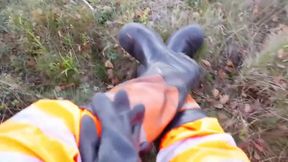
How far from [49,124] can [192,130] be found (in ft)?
1.48

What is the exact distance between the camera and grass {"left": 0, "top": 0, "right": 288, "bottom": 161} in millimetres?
1904

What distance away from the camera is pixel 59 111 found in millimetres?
1395

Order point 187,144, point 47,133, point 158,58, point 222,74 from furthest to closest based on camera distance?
1. point 222,74
2. point 158,58
3. point 187,144
4. point 47,133

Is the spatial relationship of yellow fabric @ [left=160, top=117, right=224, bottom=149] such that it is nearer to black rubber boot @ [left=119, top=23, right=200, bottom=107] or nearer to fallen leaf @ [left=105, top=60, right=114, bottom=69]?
black rubber boot @ [left=119, top=23, right=200, bottom=107]

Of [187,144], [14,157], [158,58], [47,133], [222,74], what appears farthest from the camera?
[222,74]

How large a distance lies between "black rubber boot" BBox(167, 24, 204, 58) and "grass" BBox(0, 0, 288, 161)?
61mm

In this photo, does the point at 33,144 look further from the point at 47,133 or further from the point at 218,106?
the point at 218,106

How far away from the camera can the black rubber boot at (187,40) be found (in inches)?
76.9

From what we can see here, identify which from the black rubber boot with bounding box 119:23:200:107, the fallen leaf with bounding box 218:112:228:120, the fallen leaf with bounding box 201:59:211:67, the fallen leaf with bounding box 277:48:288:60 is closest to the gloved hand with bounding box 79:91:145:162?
the black rubber boot with bounding box 119:23:200:107

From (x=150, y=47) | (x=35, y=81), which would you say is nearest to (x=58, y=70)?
(x=35, y=81)

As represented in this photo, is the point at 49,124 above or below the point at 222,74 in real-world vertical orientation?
above

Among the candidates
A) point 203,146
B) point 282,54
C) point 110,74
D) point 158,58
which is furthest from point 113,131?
point 282,54

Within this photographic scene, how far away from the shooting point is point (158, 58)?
6.11 ft

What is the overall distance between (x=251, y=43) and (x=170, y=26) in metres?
0.35
